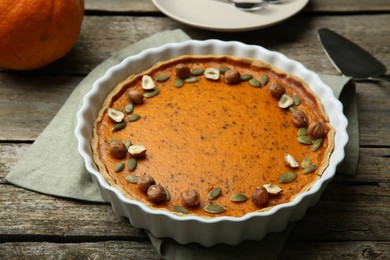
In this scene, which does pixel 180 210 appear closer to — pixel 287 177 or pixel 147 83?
pixel 287 177

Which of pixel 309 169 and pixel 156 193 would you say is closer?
pixel 156 193

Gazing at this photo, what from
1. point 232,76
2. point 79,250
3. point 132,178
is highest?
point 232,76

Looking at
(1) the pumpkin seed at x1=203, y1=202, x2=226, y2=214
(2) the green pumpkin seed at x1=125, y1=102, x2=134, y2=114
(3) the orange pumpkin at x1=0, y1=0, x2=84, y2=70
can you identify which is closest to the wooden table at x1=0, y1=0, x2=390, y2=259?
(3) the orange pumpkin at x1=0, y1=0, x2=84, y2=70

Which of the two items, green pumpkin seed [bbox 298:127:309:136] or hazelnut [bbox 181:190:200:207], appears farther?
green pumpkin seed [bbox 298:127:309:136]

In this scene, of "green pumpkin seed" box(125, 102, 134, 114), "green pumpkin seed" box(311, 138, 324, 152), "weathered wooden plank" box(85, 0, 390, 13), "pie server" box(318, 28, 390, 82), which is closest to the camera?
"green pumpkin seed" box(311, 138, 324, 152)

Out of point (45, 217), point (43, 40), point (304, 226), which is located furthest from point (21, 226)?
point (304, 226)

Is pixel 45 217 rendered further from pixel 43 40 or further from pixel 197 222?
pixel 43 40

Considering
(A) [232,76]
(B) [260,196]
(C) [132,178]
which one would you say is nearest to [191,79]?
(A) [232,76]

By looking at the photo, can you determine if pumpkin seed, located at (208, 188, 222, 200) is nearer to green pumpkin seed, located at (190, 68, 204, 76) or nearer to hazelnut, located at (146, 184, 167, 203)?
hazelnut, located at (146, 184, 167, 203)

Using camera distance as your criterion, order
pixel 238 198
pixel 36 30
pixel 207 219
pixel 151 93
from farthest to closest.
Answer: pixel 36 30, pixel 151 93, pixel 238 198, pixel 207 219
